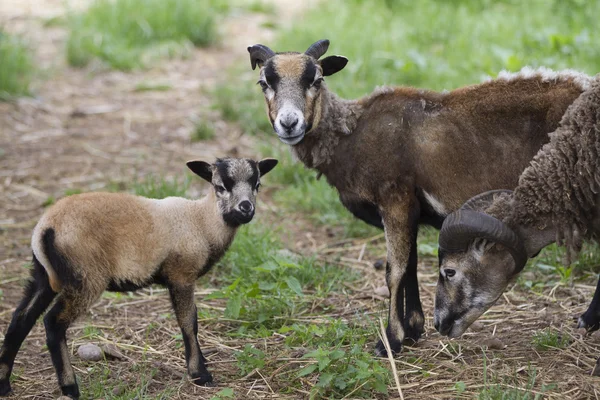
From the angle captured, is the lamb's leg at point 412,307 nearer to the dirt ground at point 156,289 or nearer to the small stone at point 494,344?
the dirt ground at point 156,289

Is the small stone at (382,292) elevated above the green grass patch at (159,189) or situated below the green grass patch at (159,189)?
below

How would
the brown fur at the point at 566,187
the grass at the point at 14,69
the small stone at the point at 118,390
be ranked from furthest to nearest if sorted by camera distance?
the grass at the point at 14,69 → the small stone at the point at 118,390 → the brown fur at the point at 566,187

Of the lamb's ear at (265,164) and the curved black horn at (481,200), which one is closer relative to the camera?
the curved black horn at (481,200)

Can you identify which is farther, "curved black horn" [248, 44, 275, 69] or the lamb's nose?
"curved black horn" [248, 44, 275, 69]

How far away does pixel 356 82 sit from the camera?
10.9 m

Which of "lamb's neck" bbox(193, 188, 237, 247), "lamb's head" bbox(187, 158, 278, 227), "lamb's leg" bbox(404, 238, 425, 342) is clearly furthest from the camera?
"lamb's leg" bbox(404, 238, 425, 342)

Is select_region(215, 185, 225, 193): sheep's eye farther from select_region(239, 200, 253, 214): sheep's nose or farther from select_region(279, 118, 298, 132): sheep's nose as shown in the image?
select_region(279, 118, 298, 132): sheep's nose

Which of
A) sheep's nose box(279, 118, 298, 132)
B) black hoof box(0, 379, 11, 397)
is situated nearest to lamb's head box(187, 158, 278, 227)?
sheep's nose box(279, 118, 298, 132)

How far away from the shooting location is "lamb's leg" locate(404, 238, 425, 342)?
5.89 m

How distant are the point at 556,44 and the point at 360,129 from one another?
16.9 feet

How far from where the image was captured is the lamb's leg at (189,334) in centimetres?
532

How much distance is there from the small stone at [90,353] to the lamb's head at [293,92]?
1.83 m

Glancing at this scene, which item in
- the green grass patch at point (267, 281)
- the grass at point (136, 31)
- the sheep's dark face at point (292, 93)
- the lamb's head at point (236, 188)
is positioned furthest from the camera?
the grass at point (136, 31)

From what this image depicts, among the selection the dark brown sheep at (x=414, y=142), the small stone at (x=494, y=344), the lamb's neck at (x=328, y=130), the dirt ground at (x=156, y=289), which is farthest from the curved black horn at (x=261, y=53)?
the small stone at (x=494, y=344)
